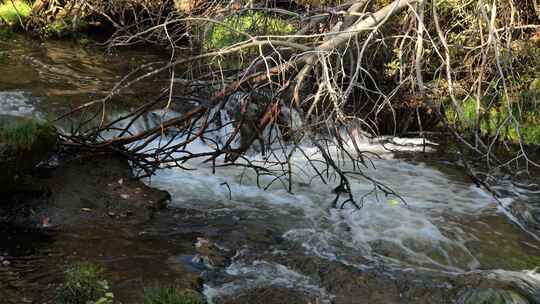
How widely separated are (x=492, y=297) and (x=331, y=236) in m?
1.86

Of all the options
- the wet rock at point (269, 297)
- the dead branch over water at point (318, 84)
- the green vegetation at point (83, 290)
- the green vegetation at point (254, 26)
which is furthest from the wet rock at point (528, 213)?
the green vegetation at point (83, 290)

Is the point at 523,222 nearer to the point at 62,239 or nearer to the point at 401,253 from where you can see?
the point at 401,253

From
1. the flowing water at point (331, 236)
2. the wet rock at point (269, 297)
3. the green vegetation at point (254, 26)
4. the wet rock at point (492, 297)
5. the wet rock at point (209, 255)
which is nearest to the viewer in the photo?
the wet rock at point (269, 297)

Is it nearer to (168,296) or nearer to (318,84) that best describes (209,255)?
(168,296)

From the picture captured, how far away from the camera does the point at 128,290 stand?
448cm

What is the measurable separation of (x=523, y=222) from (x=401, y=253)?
78.9 inches

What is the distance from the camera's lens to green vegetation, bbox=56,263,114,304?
4.10 meters

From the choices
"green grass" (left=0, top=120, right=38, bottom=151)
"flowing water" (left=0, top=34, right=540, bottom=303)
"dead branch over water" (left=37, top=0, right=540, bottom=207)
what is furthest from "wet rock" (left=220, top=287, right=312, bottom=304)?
"green grass" (left=0, top=120, right=38, bottom=151)

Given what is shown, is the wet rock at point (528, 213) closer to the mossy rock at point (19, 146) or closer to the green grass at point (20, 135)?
the mossy rock at point (19, 146)

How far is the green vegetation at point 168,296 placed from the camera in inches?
159

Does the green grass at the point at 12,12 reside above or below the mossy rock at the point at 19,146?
above

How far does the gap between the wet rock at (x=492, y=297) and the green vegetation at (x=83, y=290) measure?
9.64ft

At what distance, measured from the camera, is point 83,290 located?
4.14m

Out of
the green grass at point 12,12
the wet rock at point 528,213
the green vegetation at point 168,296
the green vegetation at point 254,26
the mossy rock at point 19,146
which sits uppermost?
the green grass at point 12,12
